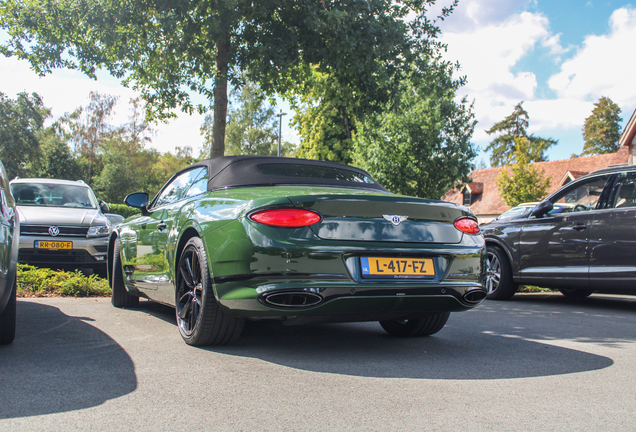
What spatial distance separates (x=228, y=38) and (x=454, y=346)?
8890 mm

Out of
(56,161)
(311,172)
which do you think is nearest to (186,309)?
(311,172)

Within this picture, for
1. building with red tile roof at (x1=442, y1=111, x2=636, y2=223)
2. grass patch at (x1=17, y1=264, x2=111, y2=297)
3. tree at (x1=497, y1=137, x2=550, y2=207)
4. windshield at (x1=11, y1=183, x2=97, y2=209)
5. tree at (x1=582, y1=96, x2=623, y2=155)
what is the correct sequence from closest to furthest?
grass patch at (x1=17, y1=264, x2=111, y2=297) → windshield at (x1=11, y1=183, x2=97, y2=209) → building with red tile roof at (x1=442, y1=111, x2=636, y2=223) → tree at (x1=497, y1=137, x2=550, y2=207) → tree at (x1=582, y1=96, x2=623, y2=155)

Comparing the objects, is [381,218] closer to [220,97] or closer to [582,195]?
[582,195]

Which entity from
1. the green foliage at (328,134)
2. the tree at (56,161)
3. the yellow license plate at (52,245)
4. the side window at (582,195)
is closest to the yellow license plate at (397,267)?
the side window at (582,195)

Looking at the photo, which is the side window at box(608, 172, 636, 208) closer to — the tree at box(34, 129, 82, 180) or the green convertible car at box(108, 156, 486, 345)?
the green convertible car at box(108, 156, 486, 345)

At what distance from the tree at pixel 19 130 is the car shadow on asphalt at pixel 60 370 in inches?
2000

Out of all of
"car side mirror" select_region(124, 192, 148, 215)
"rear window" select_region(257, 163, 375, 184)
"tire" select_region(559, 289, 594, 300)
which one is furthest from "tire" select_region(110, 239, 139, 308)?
"tire" select_region(559, 289, 594, 300)

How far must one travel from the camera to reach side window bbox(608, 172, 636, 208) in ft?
23.1

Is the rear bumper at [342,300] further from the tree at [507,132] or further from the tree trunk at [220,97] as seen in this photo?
the tree at [507,132]

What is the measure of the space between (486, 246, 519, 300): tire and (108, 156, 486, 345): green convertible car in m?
4.44

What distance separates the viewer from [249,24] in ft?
40.4

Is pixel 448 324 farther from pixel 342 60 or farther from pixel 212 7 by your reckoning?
pixel 212 7

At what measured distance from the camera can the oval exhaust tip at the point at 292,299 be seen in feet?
12.4

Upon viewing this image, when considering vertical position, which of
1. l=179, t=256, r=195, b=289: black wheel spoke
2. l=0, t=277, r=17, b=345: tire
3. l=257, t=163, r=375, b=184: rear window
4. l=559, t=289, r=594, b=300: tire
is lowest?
l=559, t=289, r=594, b=300: tire
